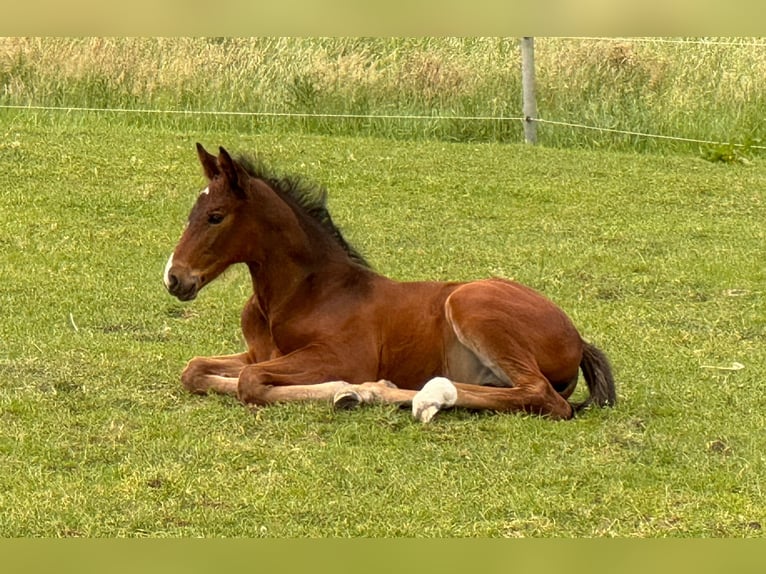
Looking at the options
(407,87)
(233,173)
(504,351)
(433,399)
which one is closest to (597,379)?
(504,351)

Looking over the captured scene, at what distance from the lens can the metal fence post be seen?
15117 millimetres

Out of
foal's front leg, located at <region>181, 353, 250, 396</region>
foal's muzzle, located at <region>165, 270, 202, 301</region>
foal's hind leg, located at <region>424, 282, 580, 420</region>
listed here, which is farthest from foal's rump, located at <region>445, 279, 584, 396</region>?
foal's muzzle, located at <region>165, 270, 202, 301</region>

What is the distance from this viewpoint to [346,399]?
6078mm

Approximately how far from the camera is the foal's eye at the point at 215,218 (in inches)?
244

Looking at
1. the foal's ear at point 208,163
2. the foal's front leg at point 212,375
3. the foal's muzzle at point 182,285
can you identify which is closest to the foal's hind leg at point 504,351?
the foal's front leg at point 212,375

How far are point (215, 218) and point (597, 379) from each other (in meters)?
2.02

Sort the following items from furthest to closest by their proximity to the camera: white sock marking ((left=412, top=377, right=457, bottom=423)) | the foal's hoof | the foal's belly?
1. the foal's belly
2. the foal's hoof
3. white sock marking ((left=412, top=377, right=457, bottom=423))

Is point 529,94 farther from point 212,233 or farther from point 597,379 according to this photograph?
point 212,233

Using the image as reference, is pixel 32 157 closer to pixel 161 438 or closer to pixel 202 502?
pixel 161 438

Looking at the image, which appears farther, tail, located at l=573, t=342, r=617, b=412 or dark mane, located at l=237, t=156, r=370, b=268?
A: dark mane, located at l=237, t=156, r=370, b=268

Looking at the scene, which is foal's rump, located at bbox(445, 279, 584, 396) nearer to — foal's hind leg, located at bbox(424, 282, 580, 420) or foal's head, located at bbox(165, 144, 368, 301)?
foal's hind leg, located at bbox(424, 282, 580, 420)

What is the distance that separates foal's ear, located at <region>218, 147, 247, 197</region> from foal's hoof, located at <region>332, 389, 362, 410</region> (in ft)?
3.61

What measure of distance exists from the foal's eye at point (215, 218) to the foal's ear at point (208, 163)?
226 mm

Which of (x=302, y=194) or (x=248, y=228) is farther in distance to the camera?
(x=302, y=194)
